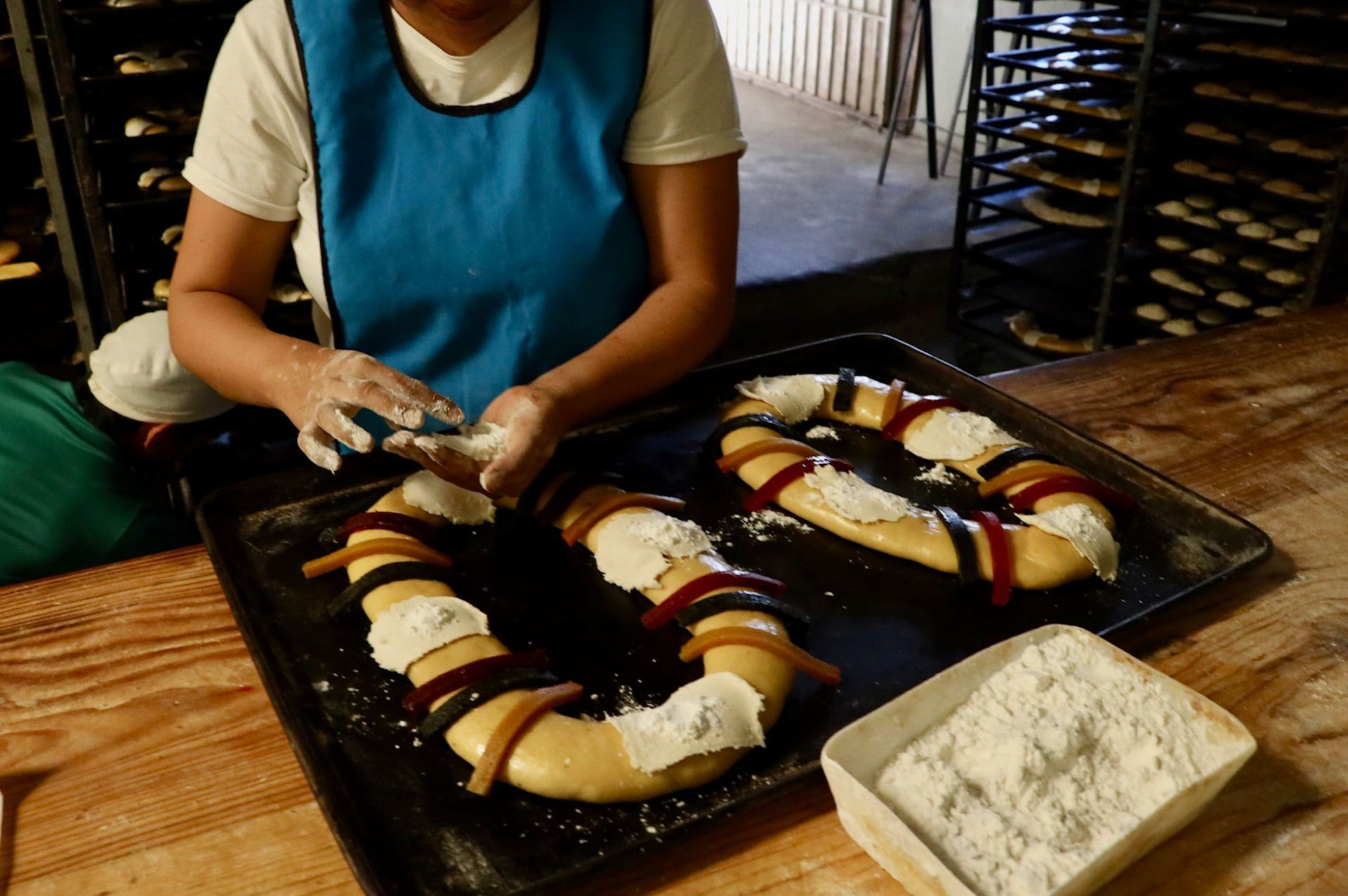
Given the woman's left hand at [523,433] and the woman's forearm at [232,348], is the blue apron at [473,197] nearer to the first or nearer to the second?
the woman's forearm at [232,348]

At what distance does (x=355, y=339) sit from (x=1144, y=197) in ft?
9.55

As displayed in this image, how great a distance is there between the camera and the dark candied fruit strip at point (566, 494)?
4.04 ft

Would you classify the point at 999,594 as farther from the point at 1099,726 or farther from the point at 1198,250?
the point at 1198,250

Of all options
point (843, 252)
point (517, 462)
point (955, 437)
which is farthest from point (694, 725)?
point (843, 252)

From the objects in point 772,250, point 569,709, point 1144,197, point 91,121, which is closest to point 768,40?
point 772,250

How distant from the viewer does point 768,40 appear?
28.3ft

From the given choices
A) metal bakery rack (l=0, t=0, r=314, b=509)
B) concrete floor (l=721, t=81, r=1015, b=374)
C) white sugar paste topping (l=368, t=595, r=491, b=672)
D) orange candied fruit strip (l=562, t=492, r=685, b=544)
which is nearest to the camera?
white sugar paste topping (l=368, t=595, r=491, b=672)

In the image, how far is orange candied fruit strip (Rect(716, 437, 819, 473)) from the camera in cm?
133

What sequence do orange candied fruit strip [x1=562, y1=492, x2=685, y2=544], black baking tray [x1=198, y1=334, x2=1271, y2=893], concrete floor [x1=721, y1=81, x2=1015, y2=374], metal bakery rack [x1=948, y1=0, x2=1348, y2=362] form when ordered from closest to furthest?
black baking tray [x1=198, y1=334, x2=1271, y2=893] < orange candied fruit strip [x1=562, y1=492, x2=685, y2=544] < metal bakery rack [x1=948, y1=0, x2=1348, y2=362] < concrete floor [x1=721, y1=81, x2=1015, y2=374]

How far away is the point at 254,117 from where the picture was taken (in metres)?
1.24

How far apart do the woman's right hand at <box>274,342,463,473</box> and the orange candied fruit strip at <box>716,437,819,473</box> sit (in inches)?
15.7

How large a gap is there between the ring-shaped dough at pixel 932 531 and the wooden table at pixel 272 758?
0.13m

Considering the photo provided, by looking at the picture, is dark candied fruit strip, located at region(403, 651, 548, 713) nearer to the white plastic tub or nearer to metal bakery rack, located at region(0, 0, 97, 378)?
the white plastic tub

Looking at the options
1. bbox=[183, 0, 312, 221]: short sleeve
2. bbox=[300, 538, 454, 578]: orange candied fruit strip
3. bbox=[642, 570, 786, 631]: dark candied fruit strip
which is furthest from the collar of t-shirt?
bbox=[642, 570, 786, 631]: dark candied fruit strip
